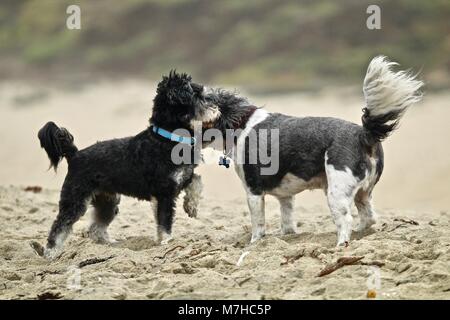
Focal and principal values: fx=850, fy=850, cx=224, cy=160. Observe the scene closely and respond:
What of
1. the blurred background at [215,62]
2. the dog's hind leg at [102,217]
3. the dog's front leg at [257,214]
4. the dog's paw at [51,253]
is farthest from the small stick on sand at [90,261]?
the blurred background at [215,62]

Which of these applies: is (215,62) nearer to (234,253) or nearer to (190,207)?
(190,207)

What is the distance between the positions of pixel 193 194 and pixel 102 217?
3.05ft

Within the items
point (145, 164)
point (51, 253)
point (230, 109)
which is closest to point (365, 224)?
point (230, 109)

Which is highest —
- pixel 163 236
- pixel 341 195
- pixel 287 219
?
pixel 341 195

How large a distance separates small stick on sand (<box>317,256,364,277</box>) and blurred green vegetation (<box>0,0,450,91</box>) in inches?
577

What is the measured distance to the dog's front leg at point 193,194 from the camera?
26.4ft

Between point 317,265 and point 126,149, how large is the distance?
2.44 metres

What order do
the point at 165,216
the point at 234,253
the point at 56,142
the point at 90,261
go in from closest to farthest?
the point at 234,253 < the point at 90,261 < the point at 165,216 < the point at 56,142

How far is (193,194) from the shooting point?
8.11 m

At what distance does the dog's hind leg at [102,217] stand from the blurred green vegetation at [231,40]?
12947mm

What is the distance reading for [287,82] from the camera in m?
21.6

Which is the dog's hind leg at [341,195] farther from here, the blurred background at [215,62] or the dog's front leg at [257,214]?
the blurred background at [215,62]
